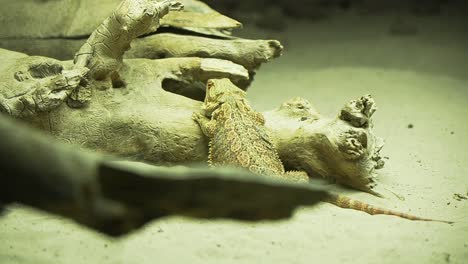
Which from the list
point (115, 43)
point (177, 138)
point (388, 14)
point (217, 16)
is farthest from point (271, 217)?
point (388, 14)

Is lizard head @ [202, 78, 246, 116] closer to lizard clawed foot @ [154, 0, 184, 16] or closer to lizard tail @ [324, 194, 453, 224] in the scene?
lizard clawed foot @ [154, 0, 184, 16]

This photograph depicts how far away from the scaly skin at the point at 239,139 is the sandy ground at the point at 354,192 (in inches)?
16.6

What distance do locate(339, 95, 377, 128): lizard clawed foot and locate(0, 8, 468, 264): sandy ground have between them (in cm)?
58

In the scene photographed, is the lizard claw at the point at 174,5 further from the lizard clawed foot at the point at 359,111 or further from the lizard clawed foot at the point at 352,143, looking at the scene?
the lizard clawed foot at the point at 352,143

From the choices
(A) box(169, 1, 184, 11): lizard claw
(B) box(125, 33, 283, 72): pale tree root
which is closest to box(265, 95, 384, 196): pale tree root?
(B) box(125, 33, 283, 72): pale tree root

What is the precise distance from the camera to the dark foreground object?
4.79 ft

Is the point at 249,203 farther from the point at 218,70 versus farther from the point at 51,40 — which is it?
the point at 51,40

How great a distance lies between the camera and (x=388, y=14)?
911 centimetres

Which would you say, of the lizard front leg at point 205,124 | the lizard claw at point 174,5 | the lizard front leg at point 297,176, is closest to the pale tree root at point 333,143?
the lizard front leg at point 297,176

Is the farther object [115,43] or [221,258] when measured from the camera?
[115,43]

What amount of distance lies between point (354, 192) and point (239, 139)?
101 centimetres

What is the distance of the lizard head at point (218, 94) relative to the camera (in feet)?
13.9

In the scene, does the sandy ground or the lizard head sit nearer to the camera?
the sandy ground

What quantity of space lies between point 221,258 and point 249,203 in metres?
0.86
